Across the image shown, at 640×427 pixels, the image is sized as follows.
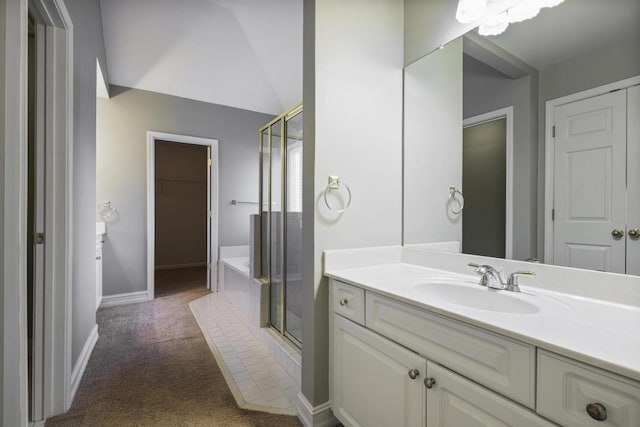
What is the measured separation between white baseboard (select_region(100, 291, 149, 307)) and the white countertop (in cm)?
304

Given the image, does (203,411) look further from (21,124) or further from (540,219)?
(540,219)

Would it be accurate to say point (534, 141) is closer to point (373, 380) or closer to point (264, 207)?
point (373, 380)

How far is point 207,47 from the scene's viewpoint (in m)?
3.22

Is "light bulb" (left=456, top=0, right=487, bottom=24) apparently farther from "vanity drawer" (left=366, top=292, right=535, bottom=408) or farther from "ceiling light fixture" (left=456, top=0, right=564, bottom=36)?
"vanity drawer" (left=366, top=292, right=535, bottom=408)

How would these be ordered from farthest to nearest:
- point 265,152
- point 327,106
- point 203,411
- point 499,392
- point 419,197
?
point 265,152
point 419,197
point 203,411
point 327,106
point 499,392

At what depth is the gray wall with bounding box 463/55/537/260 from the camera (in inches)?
47.9

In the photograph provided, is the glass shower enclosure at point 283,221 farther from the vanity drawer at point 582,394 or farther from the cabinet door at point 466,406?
the vanity drawer at point 582,394

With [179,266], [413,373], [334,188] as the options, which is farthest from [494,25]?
[179,266]

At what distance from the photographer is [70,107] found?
5.17 ft

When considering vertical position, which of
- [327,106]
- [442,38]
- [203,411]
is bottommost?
[203,411]

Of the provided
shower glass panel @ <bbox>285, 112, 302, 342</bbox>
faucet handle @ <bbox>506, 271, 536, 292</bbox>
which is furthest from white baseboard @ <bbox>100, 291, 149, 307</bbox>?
faucet handle @ <bbox>506, 271, 536, 292</bbox>

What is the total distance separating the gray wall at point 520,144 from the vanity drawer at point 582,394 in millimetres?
663

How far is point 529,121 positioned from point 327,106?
874mm

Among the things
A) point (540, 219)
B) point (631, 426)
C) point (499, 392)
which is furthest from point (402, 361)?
point (540, 219)
